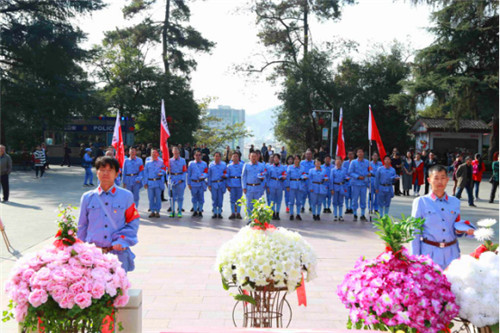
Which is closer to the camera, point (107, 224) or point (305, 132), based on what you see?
point (107, 224)

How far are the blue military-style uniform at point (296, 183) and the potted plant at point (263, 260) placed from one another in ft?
32.8

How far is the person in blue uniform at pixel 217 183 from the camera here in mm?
13367

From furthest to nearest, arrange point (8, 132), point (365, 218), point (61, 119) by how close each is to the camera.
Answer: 1. point (8, 132)
2. point (61, 119)
3. point (365, 218)

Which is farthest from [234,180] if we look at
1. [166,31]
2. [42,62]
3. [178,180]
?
[166,31]

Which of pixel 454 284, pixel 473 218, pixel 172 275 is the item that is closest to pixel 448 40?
pixel 473 218

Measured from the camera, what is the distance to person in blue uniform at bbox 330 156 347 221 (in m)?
13.6

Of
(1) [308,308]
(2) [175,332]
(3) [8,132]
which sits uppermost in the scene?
(3) [8,132]

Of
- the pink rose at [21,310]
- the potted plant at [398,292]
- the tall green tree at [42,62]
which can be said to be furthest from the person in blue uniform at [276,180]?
the tall green tree at [42,62]

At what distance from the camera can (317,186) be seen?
13367mm

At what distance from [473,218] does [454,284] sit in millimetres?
12017

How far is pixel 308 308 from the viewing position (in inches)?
224

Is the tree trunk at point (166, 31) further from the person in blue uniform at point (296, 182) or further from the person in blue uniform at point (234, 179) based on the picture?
the person in blue uniform at point (296, 182)

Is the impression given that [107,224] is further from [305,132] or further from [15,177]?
[305,132]

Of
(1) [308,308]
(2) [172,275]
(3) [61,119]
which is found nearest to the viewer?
(1) [308,308]
